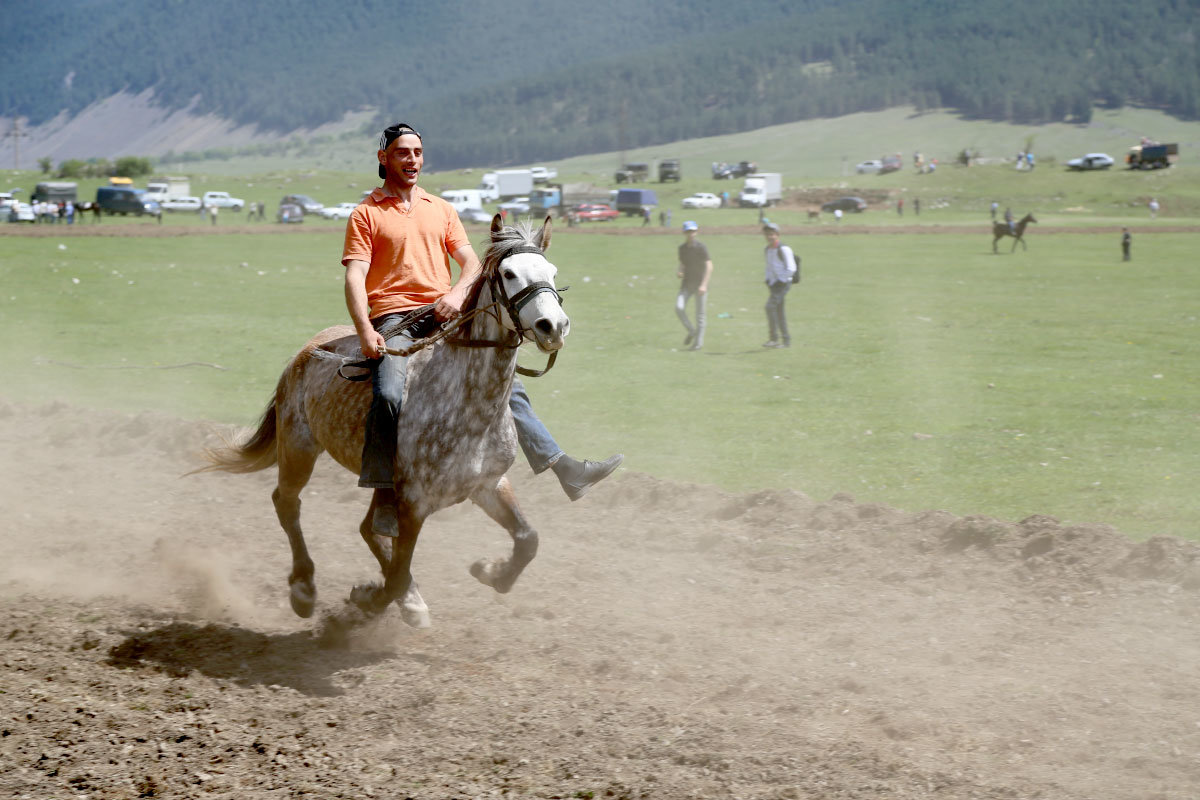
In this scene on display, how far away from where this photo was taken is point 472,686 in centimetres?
718

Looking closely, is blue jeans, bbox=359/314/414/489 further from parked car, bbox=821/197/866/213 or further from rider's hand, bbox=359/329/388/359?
parked car, bbox=821/197/866/213

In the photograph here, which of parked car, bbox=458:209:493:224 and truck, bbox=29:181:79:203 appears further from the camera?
truck, bbox=29:181:79:203

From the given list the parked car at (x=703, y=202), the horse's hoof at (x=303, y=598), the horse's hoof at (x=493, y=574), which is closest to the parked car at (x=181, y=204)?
the parked car at (x=703, y=202)

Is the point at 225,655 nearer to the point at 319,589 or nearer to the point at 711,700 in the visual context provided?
the point at 319,589

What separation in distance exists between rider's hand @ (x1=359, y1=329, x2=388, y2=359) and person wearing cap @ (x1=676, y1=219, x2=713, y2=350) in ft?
52.2

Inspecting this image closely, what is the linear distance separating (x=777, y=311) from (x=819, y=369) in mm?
3096

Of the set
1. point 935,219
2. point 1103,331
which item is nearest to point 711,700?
point 1103,331

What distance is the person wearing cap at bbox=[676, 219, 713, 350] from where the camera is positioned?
904 inches

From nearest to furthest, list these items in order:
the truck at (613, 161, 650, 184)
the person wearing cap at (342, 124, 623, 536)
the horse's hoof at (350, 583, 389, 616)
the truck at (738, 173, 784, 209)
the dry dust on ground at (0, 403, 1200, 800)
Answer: the dry dust on ground at (0, 403, 1200, 800) < the person wearing cap at (342, 124, 623, 536) < the horse's hoof at (350, 583, 389, 616) < the truck at (738, 173, 784, 209) < the truck at (613, 161, 650, 184)

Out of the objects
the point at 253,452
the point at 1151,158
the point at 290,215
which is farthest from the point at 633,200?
the point at 253,452

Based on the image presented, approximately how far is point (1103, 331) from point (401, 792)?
22.7 metres

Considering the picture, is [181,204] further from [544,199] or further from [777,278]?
[777,278]

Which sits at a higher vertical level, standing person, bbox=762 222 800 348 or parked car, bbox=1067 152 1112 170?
parked car, bbox=1067 152 1112 170

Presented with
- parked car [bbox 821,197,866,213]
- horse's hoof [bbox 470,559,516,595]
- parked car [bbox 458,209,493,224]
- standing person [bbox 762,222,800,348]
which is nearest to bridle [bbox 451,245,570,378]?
horse's hoof [bbox 470,559,516,595]
